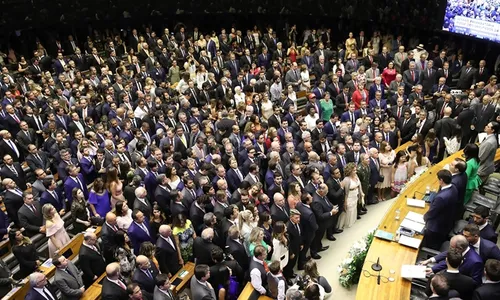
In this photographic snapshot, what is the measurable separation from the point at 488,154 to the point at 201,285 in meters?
5.04

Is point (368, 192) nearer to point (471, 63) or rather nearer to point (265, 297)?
point (265, 297)

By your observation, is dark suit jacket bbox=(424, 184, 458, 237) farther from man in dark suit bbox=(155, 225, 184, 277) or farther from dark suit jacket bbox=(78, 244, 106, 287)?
dark suit jacket bbox=(78, 244, 106, 287)

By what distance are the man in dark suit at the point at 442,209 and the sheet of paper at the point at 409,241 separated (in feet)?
0.87

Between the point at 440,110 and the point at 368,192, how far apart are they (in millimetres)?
2969

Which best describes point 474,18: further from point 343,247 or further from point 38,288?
point 38,288

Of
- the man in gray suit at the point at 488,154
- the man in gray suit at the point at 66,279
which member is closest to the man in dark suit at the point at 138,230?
the man in gray suit at the point at 66,279

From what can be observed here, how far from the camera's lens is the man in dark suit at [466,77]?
12.0 m

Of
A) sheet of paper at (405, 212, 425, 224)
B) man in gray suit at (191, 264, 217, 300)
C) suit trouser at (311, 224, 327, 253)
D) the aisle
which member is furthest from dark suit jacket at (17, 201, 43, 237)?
sheet of paper at (405, 212, 425, 224)

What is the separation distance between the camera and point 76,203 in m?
6.84

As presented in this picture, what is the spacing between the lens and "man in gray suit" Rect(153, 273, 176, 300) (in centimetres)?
511

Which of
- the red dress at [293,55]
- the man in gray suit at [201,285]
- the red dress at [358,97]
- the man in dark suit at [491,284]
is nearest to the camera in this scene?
the man in dark suit at [491,284]

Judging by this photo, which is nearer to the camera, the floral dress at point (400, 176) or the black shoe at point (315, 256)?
the black shoe at point (315, 256)

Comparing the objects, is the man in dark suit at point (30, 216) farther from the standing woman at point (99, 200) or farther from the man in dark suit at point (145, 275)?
the man in dark suit at point (145, 275)

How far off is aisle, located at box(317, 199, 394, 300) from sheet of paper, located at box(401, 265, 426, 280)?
1.34m
